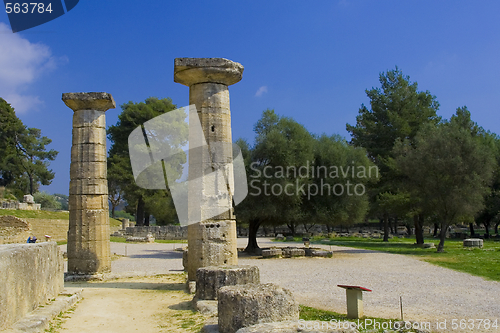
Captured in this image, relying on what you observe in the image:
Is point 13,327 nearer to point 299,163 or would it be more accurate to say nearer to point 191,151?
point 191,151

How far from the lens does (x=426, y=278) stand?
11617mm

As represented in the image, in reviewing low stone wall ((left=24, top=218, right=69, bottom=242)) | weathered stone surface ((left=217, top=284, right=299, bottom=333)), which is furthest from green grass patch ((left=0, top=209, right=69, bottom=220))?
weathered stone surface ((left=217, top=284, right=299, bottom=333))

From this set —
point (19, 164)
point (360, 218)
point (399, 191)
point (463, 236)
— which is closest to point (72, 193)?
point (360, 218)

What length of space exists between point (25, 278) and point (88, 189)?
5.95m

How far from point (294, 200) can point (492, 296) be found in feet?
36.3

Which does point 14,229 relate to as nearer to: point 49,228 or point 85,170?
point 49,228

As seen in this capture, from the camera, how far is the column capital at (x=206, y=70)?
29.6 feet

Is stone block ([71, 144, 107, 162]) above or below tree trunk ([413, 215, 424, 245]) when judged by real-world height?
above

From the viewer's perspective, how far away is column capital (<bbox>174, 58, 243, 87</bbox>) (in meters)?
9.01

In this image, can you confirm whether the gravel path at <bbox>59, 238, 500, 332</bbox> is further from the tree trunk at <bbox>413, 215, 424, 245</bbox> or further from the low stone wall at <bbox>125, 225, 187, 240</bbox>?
the low stone wall at <bbox>125, 225, 187, 240</bbox>

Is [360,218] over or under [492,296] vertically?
over

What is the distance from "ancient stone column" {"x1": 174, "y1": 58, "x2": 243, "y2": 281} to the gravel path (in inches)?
80.0

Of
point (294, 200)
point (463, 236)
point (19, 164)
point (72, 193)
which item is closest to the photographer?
point (72, 193)

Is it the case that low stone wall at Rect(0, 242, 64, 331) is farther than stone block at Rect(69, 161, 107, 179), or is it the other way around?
stone block at Rect(69, 161, 107, 179)
